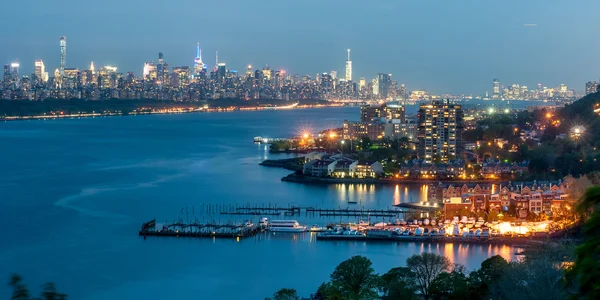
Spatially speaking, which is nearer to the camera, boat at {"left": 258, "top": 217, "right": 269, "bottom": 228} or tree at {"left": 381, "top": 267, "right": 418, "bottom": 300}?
tree at {"left": 381, "top": 267, "right": 418, "bottom": 300}

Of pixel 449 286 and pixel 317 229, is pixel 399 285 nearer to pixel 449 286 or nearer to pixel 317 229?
pixel 449 286

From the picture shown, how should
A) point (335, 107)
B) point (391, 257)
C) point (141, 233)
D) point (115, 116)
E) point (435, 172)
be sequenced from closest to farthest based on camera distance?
point (391, 257) → point (141, 233) → point (435, 172) → point (115, 116) → point (335, 107)

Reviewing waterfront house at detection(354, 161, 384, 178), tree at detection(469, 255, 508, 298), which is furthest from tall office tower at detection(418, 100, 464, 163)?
tree at detection(469, 255, 508, 298)

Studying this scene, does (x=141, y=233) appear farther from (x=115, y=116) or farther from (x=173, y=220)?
(x=115, y=116)

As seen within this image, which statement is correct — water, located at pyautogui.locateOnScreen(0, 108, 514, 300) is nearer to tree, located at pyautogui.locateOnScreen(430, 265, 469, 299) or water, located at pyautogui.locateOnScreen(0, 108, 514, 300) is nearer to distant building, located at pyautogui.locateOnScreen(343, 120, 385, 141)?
tree, located at pyautogui.locateOnScreen(430, 265, 469, 299)

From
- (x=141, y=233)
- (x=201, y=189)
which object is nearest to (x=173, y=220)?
(x=141, y=233)

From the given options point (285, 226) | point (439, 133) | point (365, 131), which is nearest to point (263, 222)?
point (285, 226)
